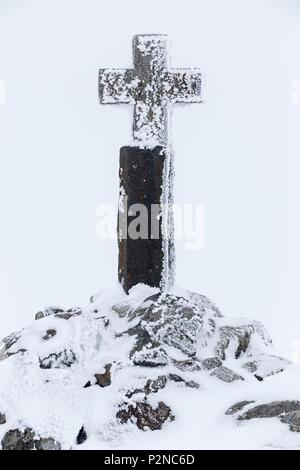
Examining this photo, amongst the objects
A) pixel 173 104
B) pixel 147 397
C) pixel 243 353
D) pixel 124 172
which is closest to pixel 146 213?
pixel 124 172

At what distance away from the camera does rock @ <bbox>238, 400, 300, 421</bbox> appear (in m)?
5.25

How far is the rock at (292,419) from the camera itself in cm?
496

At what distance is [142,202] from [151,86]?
1.51m

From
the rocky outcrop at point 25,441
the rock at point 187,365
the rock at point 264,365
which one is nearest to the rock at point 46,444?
the rocky outcrop at point 25,441

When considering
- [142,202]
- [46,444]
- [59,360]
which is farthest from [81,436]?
[142,202]

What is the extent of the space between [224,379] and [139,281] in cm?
186

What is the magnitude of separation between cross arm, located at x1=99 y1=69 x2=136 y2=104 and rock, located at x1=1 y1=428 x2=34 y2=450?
13.9ft

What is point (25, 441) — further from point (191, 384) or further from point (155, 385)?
point (191, 384)

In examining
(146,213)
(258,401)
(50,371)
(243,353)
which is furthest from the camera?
(146,213)

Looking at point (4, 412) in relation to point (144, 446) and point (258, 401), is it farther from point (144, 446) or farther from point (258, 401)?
point (258, 401)

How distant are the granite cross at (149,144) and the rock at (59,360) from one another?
1.56 meters
